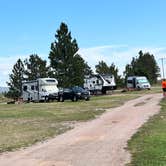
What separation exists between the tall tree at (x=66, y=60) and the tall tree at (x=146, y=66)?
36795 mm

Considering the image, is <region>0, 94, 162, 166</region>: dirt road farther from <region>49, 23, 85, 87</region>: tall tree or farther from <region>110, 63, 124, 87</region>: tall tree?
<region>110, 63, 124, 87</region>: tall tree

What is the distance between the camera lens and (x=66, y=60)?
7588 centimetres

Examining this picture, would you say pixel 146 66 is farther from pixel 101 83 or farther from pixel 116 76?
pixel 101 83

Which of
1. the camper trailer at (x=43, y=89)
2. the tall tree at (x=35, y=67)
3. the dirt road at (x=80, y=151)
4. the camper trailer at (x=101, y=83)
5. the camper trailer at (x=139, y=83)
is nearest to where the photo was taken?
the dirt road at (x=80, y=151)

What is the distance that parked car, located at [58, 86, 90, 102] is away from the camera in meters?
54.2

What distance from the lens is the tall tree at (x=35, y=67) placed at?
301ft

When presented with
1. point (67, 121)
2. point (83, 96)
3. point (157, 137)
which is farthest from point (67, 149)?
point (83, 96)

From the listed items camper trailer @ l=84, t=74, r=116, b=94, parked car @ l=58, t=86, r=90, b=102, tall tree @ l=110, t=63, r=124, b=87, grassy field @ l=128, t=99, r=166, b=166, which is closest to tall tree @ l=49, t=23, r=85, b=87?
camper trailer @ l=84, t=74, r=116, b=94

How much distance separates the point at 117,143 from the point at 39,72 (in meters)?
76.6

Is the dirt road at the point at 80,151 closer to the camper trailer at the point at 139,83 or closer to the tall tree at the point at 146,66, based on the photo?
the camper trailer at the point at 139,83

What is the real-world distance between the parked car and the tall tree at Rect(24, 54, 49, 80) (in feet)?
111

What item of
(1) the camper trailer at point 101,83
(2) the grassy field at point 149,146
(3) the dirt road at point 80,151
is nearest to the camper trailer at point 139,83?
(1) the camper trailer at point 101,83

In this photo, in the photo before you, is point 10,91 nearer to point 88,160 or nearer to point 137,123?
point 137,123

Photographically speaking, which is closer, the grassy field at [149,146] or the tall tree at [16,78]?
the grassy field at [149,146]
